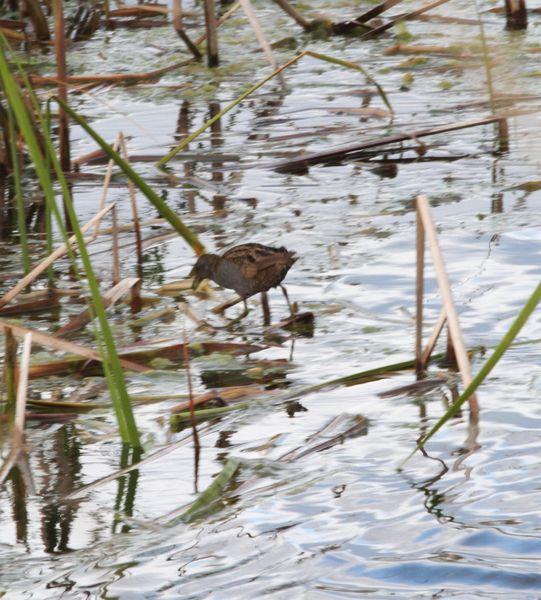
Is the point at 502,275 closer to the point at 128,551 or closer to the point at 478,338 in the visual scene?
the point at 478,338

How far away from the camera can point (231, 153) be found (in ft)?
24.6

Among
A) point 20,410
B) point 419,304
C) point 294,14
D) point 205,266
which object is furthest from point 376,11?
point 20,410

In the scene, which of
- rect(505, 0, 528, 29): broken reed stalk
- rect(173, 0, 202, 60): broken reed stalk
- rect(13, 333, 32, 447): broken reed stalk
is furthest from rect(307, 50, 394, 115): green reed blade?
rect(13, 333, 32, 447): broken reed stalk

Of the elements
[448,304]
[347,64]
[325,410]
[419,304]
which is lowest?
[325,410]

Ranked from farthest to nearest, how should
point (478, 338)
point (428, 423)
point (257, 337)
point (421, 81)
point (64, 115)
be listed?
point (421, 81) < point (64, 115) < point (257, 337) < point (478, 338) < point (428, 423)

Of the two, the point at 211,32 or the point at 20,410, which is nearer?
the point at 20,410

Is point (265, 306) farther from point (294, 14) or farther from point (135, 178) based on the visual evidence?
point (294, 14)

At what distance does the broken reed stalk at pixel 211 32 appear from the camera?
8906mm

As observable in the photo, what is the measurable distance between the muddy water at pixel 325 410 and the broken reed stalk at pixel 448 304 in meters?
0.22

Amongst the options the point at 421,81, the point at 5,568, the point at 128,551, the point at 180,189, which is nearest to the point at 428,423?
the point at 128,551

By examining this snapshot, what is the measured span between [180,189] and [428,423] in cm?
338

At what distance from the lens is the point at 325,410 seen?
4.08 metres

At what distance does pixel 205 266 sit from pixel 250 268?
1.31ft

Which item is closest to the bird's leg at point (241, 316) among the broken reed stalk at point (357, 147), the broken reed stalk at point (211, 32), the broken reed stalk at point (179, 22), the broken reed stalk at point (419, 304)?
the broken reed stalk at point (419, 304)
